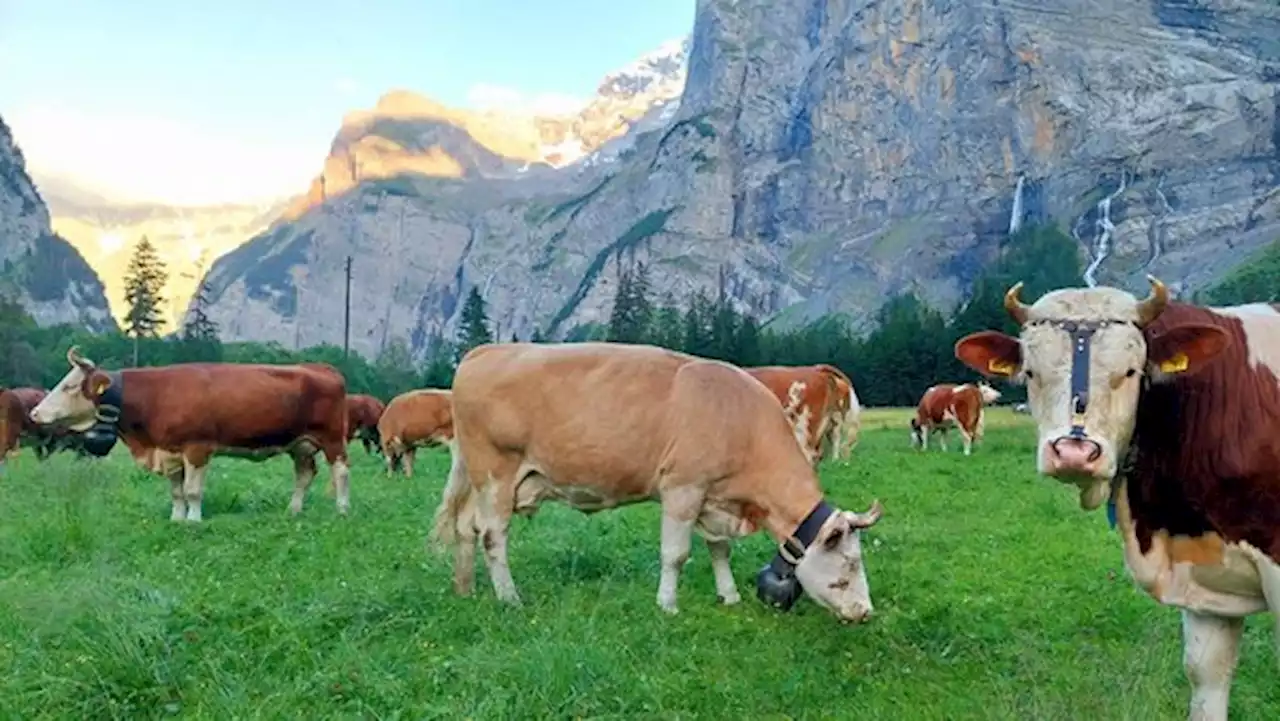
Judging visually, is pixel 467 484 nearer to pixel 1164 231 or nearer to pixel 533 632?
pixel 533 632

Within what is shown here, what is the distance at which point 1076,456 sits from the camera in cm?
561

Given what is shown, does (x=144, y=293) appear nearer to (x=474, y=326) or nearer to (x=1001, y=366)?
(x=474, y=326)

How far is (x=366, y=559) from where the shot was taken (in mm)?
12227

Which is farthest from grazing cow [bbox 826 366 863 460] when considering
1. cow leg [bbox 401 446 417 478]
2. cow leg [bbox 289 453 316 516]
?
cow leg [bbox 289 453 316 516]

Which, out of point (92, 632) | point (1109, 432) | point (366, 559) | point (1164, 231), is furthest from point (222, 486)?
point (1164, 231)

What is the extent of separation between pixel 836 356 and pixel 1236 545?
85388 millimetres

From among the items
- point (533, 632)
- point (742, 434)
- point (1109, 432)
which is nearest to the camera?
point (1109, 432)

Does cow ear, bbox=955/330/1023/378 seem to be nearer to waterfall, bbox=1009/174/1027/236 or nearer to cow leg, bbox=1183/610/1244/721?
cow leg, bbox=1183/610/1244/721

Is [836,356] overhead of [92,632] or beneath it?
beneath

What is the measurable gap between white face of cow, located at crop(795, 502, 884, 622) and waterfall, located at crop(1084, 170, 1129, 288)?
15972 cm

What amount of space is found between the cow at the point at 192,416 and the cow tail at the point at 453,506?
5.62 metres

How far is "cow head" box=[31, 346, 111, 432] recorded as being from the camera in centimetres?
1605

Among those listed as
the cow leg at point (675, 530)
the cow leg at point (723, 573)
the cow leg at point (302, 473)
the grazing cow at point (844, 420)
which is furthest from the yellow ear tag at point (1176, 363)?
the grazing cow at point (844, 420)

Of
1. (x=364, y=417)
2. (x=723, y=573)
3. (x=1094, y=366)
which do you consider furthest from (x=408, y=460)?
(x=1094, y=366)
